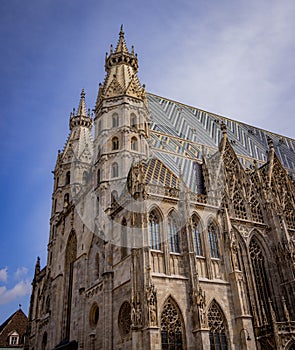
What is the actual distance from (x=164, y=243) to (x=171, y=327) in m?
4.47

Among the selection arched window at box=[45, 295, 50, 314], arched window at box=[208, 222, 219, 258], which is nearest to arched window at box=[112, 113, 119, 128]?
arched window at box=[208, 222, 219, 258]

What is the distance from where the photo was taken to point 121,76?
107 ft

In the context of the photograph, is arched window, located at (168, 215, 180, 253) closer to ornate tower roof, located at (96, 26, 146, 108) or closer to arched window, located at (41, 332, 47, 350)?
ornate tower roof, located at (96, 26, 146, 108)

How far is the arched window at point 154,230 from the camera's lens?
21.4m

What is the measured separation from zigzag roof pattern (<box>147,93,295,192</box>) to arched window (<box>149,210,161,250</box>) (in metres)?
5.36

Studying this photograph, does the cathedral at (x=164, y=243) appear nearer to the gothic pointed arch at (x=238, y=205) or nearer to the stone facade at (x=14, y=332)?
the gothic pointed arch at (x=238, y=205)

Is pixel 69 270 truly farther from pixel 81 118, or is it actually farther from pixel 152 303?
pixel 81 118

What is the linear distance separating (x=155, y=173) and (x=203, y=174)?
422 cm

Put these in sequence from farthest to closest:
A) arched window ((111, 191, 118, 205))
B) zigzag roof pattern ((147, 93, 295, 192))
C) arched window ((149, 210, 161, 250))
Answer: zigzag roof pattern ((147, 93, 295, 192)), arched window ((111, 191, 118, 205)), arched window ((149, 210, 161, 250))

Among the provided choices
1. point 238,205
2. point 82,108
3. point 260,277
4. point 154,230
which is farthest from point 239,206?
point 82,108

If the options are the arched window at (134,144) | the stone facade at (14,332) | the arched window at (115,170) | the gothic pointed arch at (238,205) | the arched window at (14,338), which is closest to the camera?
the gothic pointed arch at (238,205)

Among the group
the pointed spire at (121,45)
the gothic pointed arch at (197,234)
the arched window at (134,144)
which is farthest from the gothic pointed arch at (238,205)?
the pointed spire at (121,45)

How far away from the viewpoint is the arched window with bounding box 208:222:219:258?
23297mm

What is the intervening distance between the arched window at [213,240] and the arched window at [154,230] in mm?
3755
